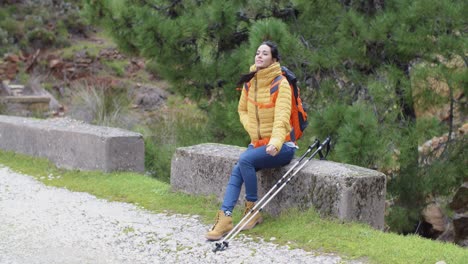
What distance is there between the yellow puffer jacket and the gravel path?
83 cm

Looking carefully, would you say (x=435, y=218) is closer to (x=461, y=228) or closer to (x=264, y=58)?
(x=461, y=228)

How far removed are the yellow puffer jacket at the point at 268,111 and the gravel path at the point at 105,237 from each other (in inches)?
32.5

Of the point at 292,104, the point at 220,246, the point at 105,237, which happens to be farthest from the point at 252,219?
the point at 105,237

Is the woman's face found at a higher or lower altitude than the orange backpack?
higher

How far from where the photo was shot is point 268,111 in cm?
576

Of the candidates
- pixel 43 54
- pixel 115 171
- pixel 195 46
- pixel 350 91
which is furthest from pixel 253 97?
pixel 43 54

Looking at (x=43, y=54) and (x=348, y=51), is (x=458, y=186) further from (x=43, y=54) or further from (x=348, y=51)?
(x=43, y=54)

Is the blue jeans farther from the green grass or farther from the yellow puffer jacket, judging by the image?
the green grass

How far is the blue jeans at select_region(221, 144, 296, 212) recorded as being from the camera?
5691 millimetres

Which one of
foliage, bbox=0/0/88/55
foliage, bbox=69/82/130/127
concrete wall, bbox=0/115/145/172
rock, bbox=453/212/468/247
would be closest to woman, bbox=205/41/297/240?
concrete wall, bbox=0/115/145/172

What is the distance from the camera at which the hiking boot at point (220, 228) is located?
5594mm

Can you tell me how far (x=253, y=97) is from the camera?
19.2ft

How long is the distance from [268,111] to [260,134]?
0.66 feet

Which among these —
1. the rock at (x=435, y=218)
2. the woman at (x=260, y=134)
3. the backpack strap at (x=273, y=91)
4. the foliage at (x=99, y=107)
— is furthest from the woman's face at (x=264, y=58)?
the foliage at (x=99, y=107)
